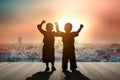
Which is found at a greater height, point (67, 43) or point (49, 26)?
point (49, 26)

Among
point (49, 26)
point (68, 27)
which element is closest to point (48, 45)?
point (49, 26)

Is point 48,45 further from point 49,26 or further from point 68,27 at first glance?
point 68,27

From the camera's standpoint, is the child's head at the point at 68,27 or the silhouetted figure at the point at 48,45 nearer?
the child's head at the point at 68,27

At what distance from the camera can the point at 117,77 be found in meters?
7.95

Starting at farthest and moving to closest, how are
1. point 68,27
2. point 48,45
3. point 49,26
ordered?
point 48,45
point 49,26
point 68,27

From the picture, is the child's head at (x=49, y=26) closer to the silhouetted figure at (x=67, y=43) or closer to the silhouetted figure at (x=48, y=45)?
the silhouetted figure at (x=48, y=45)

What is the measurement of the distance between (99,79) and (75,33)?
6.63 feet

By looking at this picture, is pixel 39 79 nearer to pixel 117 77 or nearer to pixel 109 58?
pixel 117 77

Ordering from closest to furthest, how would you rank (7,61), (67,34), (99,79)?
(99,79) → (67,34) → (7,61)

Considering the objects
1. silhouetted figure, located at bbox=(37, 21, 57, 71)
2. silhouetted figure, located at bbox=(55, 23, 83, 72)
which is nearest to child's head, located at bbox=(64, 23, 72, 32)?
silhouetted figure, located at bbox=(55, 23, 83, 72)

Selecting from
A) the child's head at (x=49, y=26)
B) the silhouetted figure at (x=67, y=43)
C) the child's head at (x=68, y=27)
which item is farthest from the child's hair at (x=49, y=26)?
the child's head at (x=68, y=27)

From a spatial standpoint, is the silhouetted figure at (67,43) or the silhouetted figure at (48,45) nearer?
the silhouetted figure at (67,43)

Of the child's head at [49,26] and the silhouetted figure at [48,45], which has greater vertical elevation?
the child's head at [49,26]

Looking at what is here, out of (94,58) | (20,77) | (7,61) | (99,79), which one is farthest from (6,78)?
(94,58)
